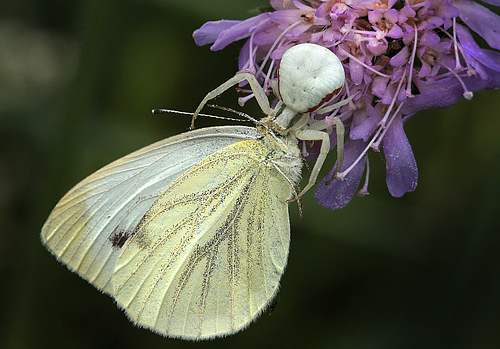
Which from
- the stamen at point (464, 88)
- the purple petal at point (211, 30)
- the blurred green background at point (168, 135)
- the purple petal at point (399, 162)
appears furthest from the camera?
the blurred green background at point (168, 135)

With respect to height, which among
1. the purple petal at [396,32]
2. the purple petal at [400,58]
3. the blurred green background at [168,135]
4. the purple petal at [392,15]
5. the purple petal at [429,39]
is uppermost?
the purple petal at [392,15]

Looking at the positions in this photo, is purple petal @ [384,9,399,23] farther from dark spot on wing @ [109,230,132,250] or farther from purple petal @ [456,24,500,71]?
dark spot on wing @ [109,230,132,250]

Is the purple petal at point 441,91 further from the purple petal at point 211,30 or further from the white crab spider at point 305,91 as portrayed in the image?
the purple petal at point 211,30

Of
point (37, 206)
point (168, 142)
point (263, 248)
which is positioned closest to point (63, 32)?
point (37, 206)

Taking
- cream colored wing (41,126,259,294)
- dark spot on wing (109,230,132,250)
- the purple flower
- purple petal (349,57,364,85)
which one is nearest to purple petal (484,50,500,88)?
the purple flower

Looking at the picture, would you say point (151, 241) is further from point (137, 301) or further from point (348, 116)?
point (348, 116)

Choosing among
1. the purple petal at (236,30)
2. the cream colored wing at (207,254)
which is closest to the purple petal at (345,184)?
the cream colored wing at (207,254)
